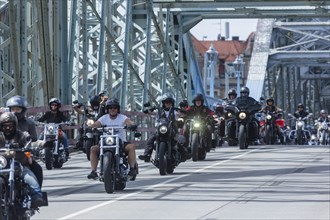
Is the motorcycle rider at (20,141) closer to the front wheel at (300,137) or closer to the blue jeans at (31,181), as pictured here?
the blue jeans at (31,181)

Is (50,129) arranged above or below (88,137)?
above

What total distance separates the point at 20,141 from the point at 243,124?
1903cm

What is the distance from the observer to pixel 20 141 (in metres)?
12.9

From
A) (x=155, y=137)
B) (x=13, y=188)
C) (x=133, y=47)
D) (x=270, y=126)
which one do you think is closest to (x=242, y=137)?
(x=270, y=126)

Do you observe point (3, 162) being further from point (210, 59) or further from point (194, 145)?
point (210, 59)

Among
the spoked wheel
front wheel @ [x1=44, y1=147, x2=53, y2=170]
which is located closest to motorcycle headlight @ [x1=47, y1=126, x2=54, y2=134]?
front wheel @ [x1=44, y1=147, x2=53, y2=170]

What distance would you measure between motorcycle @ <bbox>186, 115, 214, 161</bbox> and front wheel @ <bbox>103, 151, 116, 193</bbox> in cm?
808

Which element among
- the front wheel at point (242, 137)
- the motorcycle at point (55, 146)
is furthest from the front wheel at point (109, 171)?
the front wheel at point (242, 137)

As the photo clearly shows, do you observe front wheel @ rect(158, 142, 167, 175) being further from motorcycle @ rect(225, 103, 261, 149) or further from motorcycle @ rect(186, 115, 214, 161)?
motorcycle @ rect(225, 103, 261, 149)

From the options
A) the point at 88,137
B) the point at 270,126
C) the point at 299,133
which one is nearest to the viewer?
the point at 88,137

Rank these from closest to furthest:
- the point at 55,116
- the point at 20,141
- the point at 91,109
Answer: the point at 20,141
the point at 55,116
the point at 91,109

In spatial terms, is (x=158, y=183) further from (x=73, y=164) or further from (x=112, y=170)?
(x=73, y=164)

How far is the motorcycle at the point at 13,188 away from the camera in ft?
40.4

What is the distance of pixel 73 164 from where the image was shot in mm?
25812
